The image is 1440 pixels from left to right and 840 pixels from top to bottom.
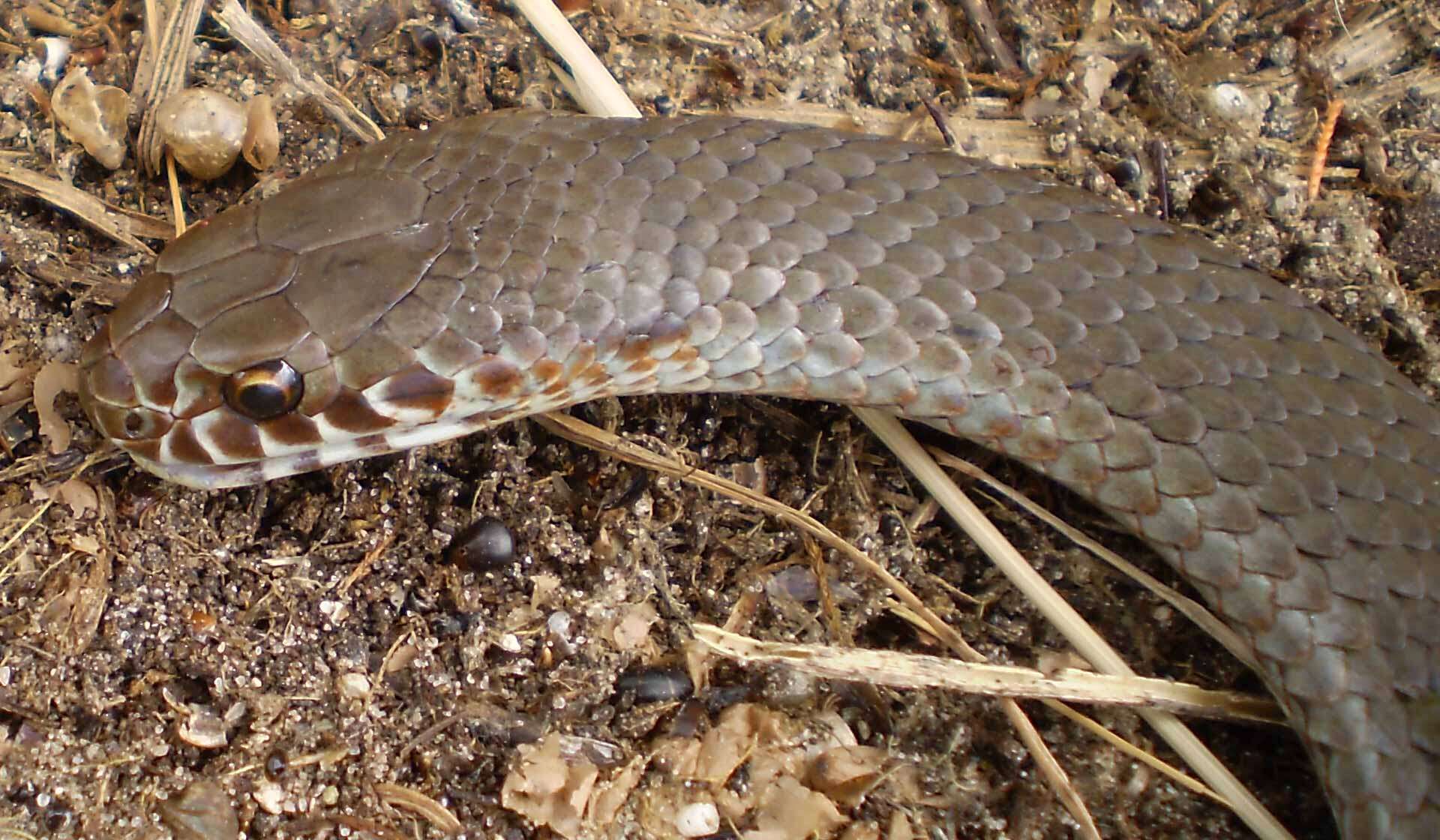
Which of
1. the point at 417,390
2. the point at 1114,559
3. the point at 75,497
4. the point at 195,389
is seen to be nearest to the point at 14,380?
the point at 75,497

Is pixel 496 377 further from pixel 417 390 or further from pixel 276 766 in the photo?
pixel 276 766

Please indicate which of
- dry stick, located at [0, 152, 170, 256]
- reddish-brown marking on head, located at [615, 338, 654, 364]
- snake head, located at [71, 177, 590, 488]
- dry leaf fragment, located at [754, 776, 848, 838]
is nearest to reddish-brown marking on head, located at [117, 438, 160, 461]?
snake head, located at [71, 177, 590, 488]

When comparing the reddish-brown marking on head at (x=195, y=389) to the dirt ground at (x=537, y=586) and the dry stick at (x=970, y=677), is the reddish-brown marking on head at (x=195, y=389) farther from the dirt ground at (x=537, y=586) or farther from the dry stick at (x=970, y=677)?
the dry stick at (x=970, y=677)

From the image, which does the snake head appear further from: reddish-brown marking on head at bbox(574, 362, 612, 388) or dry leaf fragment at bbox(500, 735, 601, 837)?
dry leaf fragment at bbox(500, 735, 601, 837)

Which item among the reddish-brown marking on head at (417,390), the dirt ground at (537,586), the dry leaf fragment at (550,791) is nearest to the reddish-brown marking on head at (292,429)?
the reddish-brown marking on head at (417,390)

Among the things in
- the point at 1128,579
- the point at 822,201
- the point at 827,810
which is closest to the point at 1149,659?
the point at 1128,579
